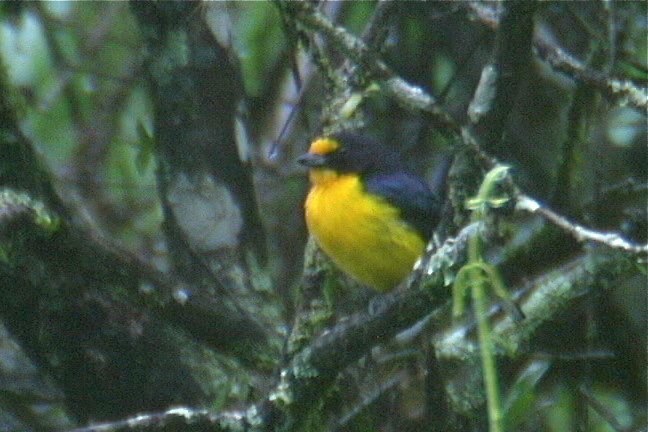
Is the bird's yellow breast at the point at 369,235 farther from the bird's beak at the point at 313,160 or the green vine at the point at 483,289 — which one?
the green vine at the point at 483,289

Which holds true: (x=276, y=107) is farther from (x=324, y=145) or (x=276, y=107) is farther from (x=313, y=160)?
(x=324, y=145)

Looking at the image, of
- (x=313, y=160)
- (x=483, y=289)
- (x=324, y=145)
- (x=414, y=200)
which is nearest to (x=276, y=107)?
(x=313, y=160)

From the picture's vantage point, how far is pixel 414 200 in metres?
5.25

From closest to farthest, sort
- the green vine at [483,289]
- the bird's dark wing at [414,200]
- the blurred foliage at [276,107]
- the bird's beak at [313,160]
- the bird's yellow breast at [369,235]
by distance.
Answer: the green vine at [483,289] < the bird's yellow breast at [369,235] < the bird's dark wing at [414,200] < the bird's beak at [313,160] < the blurred foliage at [276,107]

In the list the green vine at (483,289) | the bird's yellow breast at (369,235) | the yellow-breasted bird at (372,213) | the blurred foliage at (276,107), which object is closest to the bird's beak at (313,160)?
the yellow-breasted bird at (372,213)

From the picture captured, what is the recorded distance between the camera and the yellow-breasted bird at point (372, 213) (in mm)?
5137

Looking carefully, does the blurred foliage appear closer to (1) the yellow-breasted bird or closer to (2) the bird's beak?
(2) the bird's beak

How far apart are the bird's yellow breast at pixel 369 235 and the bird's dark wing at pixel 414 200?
0.03 metres

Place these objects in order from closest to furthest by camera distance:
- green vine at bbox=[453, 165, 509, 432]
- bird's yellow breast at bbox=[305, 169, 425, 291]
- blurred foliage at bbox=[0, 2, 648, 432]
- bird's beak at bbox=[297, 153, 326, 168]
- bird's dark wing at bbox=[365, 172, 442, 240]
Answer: green vine at bbox=[453, 165, 509, 432] → bird's yellow breast at bbox=[305, 169, 425, 291] → bird's dark wing at bbox=[365, 172, 442, 240] → bird's beak at bbox=[297, 153, 326, 168] → blurred foliage at bbox=[0, 2, 648, 432]

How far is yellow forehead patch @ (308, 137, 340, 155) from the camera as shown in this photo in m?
5.19

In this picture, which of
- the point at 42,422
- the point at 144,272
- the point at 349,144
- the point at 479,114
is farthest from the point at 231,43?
the point at 479,114

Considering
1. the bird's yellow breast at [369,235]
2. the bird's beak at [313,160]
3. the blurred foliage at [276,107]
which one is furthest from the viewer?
the blurred foliage at [276,107]

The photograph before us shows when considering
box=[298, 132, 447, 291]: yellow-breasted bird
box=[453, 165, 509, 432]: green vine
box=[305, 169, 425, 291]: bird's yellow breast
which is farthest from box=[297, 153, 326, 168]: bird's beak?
box=[453, 165, 509, 432]: green vine

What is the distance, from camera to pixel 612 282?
4.36 meters
